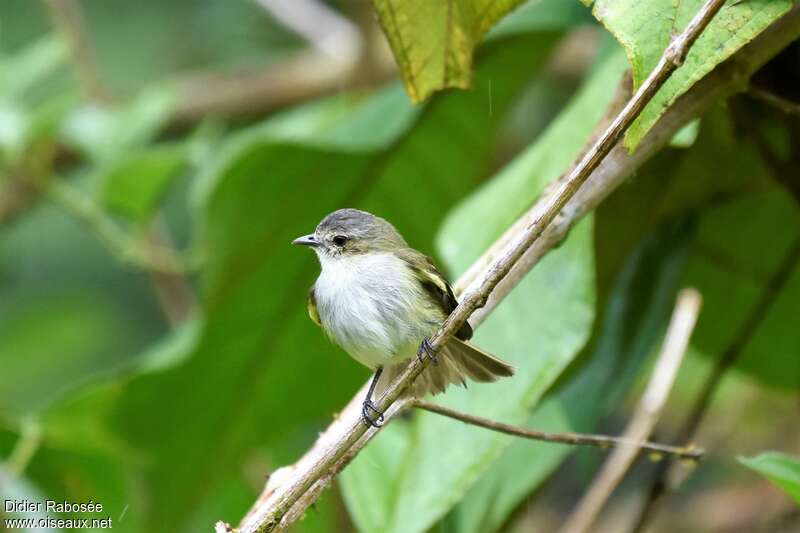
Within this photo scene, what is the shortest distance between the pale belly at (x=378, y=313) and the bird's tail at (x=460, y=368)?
0.44ft

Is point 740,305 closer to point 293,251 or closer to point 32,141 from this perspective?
point 293,251

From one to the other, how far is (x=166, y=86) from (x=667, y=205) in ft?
6.88

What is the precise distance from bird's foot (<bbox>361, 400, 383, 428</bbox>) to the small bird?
236 mm

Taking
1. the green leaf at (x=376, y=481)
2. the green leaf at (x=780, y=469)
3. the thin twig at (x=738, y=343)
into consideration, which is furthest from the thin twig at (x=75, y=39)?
the green leaf at (x=780, y=469)

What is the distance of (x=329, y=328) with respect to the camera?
242cm

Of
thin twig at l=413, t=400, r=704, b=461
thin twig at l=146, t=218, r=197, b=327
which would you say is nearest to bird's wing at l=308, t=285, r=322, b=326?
thin twig at l=413, t=400, r=704, b=461

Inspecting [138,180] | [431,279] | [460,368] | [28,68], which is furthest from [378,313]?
[28,68]

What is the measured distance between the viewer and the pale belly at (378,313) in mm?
2357

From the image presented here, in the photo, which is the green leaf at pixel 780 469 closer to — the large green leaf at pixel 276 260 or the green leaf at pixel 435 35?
the green leaf at pixel 435 35

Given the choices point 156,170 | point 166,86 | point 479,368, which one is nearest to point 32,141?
point 156,170

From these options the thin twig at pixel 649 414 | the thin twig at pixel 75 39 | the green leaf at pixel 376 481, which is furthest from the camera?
the thin twig at pixel 75 39

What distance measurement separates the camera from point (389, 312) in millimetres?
2404

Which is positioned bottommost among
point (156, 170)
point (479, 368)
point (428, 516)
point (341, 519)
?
point (341, 519)

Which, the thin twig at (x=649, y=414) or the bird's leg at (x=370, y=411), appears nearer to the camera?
the bird's leg at (x=370, y=411)
